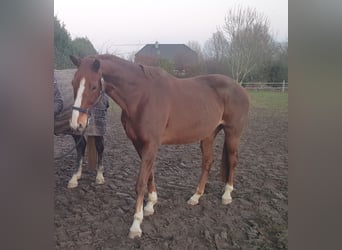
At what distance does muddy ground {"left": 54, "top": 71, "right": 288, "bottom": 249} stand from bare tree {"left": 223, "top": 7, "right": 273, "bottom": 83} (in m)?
0.14

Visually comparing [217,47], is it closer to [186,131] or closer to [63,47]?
[186,131]

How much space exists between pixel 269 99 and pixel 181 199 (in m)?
0.38

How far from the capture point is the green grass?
80cm

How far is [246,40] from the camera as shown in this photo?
854 mm

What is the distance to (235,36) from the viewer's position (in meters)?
0.84

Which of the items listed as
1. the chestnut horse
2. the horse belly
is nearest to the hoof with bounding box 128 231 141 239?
the chestnut horse

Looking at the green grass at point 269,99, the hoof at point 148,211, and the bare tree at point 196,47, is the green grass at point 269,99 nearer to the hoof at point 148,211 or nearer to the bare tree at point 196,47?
the bare tree at point 196,47

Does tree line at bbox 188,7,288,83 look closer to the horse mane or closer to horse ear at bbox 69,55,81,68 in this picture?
the horse mane

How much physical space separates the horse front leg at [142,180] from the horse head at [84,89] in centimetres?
19

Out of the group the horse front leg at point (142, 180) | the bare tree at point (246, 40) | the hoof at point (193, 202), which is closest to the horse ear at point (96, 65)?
the horse front leg at point (142, 180)

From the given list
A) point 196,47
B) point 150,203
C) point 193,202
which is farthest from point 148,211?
point 196,47

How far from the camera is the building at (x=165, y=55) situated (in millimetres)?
840
